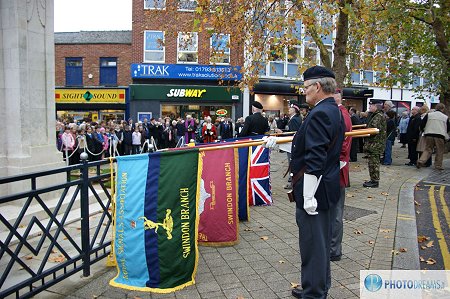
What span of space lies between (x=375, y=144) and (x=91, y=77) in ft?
76.2

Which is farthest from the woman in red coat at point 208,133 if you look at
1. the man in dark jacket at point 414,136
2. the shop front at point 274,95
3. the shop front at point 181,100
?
the man in dark jacket at point 414,136

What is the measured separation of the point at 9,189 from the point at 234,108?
21.4 metres

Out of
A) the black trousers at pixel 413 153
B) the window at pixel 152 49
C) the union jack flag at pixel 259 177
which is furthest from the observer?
the window at pixel 152 49

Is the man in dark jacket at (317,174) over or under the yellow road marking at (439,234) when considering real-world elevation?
over

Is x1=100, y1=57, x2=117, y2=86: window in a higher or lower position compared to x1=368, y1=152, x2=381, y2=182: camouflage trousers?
higher

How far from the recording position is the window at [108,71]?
2702 centimetres

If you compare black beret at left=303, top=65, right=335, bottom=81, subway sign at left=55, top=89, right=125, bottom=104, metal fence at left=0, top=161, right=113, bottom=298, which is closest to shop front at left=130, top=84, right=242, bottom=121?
subway sign at left=55, top=89, right=125, bottom=104

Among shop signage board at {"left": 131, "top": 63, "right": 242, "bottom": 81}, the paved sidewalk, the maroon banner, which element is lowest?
the paved sidewalk

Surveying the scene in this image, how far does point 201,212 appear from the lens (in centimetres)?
518

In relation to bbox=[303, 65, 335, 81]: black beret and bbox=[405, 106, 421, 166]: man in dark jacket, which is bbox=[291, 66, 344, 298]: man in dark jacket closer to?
bbox=[303, 65, 335, 81]: black beret

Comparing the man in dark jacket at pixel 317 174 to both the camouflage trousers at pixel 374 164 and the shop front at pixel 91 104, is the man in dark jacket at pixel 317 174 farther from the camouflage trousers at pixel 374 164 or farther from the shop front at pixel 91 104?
the shop front at pixel 91 104

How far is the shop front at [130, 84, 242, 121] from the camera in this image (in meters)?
25.9

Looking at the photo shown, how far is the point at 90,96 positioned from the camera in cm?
2689

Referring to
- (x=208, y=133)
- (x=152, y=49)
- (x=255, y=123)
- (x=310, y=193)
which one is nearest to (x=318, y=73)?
(x=310, y=193)
